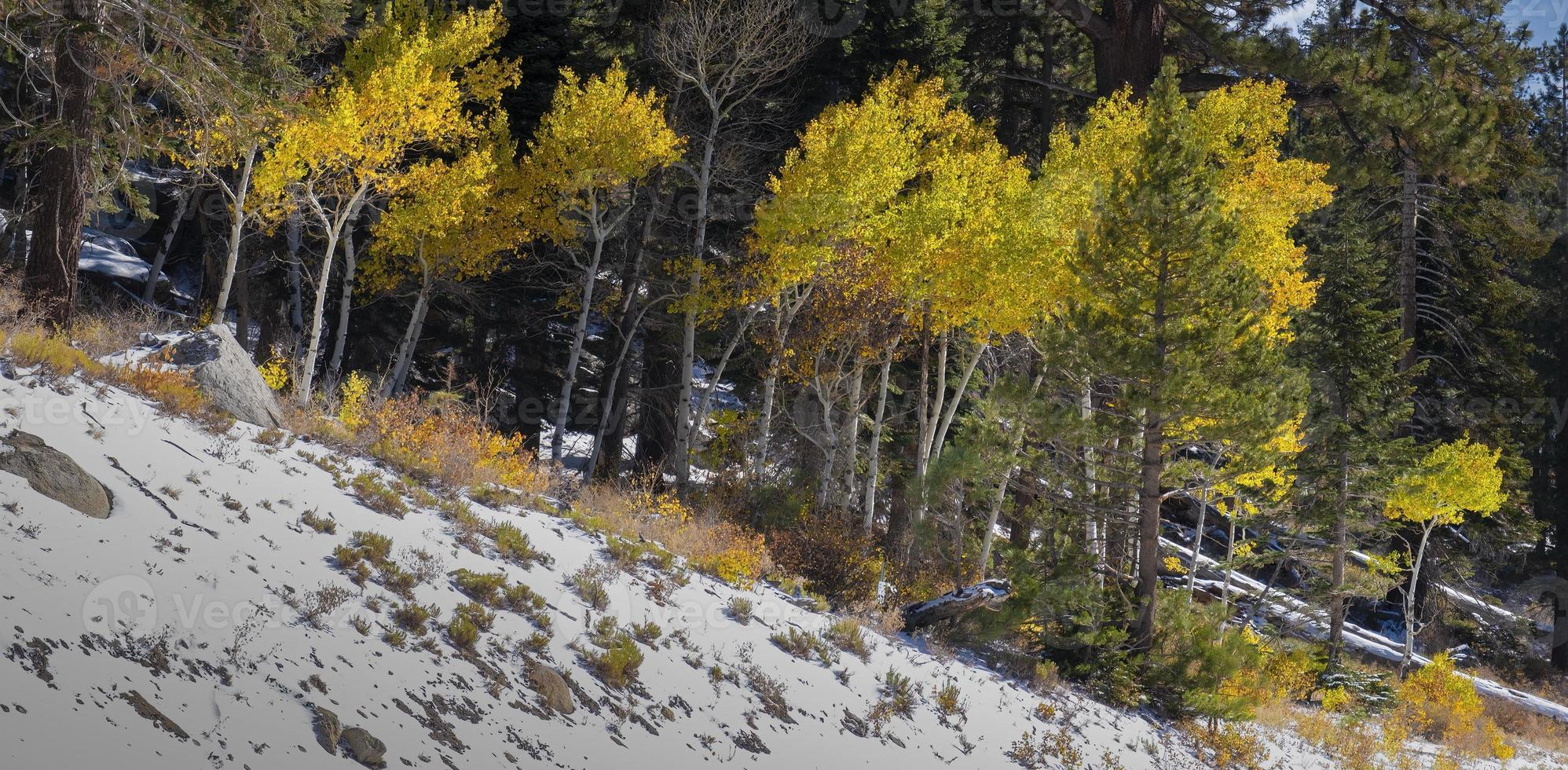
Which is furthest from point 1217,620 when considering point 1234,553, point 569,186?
point 569,186

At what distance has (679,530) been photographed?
13867 millimetres

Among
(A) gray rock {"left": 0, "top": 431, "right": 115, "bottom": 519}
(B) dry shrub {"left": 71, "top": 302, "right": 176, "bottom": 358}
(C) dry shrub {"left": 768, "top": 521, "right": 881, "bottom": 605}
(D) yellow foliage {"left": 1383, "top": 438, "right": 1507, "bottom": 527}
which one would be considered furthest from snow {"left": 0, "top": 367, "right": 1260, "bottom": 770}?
(D) yellow foliage {"left": 1383, "top": 438, "right": 1507, "bottom": 527}

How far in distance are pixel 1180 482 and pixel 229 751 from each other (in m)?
12.5

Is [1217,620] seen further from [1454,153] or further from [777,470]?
[777,470]

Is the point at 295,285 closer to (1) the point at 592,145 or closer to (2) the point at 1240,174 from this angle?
(1) the point at 592,145

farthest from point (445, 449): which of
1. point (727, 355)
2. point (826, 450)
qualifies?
point (826, 450)

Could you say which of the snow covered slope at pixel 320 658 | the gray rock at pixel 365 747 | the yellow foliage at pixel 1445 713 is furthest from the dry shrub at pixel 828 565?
the yellow foliage at pixel 1445 713

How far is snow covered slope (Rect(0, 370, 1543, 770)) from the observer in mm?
5922

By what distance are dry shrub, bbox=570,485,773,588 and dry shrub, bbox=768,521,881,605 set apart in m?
0.39

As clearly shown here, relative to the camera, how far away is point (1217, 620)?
1430cm

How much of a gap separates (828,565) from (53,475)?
9206 millimetres

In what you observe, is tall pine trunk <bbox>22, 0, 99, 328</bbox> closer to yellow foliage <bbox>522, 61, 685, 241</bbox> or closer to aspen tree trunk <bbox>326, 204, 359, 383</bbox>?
aspen tree trunk <bbox>326, 204, 359, 383</bbox>

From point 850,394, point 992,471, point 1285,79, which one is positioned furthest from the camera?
point 850,394

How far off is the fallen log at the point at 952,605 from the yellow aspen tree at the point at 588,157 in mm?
8436
